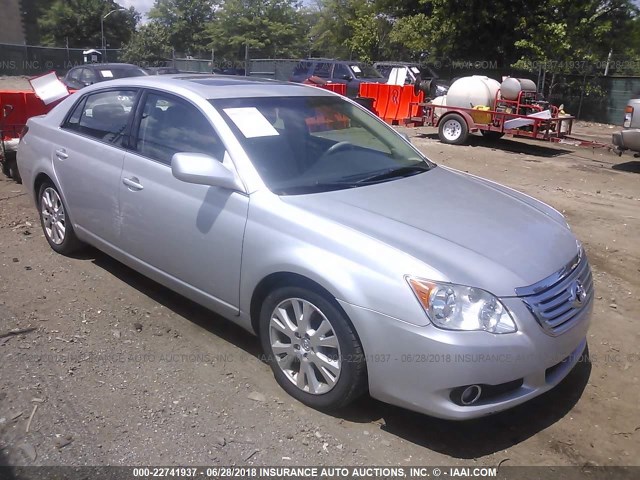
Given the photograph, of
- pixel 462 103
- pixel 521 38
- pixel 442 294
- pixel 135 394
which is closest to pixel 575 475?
pixel 442 294

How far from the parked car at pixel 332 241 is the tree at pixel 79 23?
A: 6305cm

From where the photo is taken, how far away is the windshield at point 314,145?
348 centimetres

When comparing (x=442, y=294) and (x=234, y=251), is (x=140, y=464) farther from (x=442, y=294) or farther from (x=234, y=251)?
(x=442, y=294)

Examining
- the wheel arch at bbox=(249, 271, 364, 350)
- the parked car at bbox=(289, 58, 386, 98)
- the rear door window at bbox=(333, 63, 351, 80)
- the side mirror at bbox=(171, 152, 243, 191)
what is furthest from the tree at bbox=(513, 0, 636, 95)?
the wheel arch at bbox=(249, 271, 364, 350)

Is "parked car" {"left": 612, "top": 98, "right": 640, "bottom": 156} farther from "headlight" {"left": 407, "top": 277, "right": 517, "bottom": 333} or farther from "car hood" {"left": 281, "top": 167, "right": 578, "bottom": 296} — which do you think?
"headlight" {"left": 407, "top": 277, "right": 517, "bottom": 333}

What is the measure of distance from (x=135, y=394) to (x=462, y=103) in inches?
462

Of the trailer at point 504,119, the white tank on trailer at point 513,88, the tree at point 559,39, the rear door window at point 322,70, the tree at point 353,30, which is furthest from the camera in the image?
the tree at point 353,30

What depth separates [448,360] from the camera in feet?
8.55

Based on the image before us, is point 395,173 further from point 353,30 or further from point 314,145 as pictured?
point 353,30

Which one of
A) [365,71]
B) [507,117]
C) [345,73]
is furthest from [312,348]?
[365,71]

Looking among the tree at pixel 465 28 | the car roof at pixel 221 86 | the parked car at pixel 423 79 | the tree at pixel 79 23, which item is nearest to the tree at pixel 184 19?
the tree at pixel 79 23

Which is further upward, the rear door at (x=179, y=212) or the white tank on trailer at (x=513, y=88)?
the white tank on trailer at (x=513, y=88)

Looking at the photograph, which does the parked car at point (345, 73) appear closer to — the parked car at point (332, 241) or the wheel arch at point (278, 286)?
the parked car at point (332, 241)

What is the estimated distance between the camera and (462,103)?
13.4 metres
